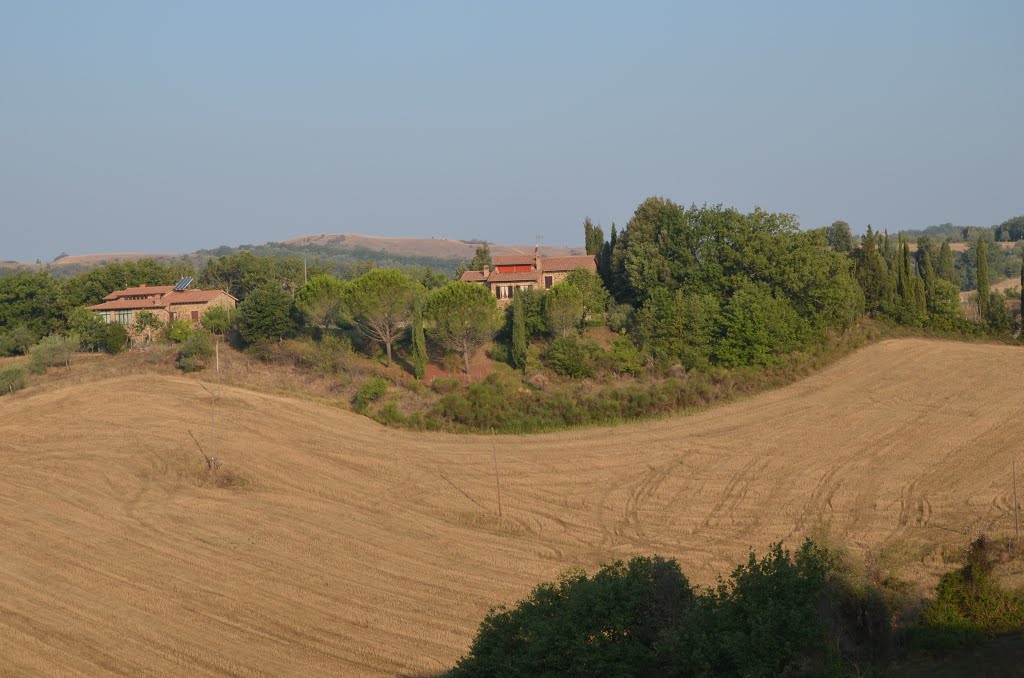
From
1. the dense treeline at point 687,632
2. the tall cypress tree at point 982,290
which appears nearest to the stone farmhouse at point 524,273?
the tall cypress tree at point 982,290

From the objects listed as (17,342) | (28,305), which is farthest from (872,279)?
(28,305)

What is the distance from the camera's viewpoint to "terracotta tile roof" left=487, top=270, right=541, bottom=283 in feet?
198

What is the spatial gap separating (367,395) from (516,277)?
2151 cm

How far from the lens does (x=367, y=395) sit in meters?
41.0

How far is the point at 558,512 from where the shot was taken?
28.4 metres

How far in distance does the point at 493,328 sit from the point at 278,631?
28.2 meters

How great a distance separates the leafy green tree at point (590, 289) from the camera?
181 feet

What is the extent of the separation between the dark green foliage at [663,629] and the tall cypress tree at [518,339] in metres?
32.6

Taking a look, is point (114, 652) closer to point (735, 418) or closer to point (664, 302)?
point (735, 418)

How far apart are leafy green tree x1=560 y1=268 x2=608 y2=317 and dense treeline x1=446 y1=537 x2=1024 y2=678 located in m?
39.4

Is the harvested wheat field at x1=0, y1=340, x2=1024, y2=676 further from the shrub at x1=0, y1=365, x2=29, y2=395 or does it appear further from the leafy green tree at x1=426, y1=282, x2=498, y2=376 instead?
the leafy green tree at x1=426, y1=282, x2=498, y2=376

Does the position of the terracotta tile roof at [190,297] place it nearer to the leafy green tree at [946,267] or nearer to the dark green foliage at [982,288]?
the dark green foliage at [982,288]

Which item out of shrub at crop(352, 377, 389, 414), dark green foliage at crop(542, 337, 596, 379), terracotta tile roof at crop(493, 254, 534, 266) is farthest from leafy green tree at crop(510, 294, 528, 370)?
terracotta tile roof at crop(493, 254, 534, 266)

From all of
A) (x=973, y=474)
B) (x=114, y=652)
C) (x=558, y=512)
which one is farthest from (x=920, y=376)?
(x=114, y=652)
